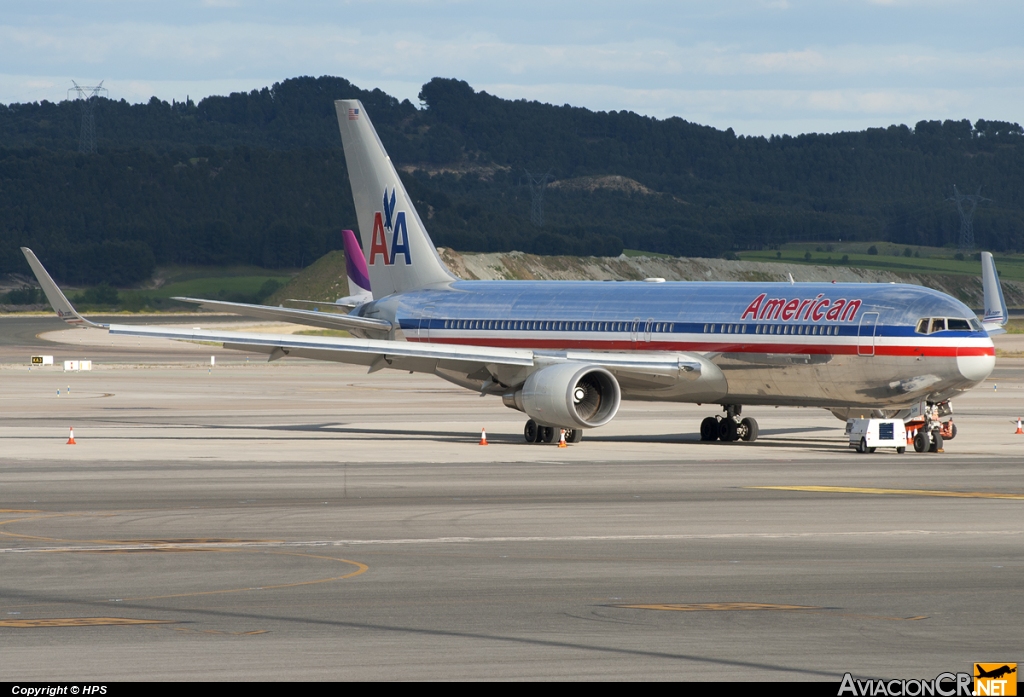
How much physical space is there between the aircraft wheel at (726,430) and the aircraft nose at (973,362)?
22.6 feet

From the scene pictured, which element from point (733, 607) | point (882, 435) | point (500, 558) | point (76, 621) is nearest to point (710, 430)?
point (882, 435)

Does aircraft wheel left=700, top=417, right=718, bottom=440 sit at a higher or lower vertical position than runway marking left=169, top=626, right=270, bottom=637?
lower

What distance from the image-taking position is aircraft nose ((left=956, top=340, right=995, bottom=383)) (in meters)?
35.1

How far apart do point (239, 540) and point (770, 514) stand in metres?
8.31

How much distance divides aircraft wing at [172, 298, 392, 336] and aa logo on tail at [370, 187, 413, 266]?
91.8 inches

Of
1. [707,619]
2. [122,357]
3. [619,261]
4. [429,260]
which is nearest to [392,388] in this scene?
[429,260]

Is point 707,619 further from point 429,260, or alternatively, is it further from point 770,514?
point 429,260

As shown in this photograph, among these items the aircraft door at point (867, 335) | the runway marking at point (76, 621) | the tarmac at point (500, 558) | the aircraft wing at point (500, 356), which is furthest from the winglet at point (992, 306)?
the runway marking at point (76, 621)

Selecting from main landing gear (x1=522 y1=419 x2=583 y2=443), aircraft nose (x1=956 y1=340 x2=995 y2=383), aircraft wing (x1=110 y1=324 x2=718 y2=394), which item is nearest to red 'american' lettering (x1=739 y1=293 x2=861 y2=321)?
aircraft wing (x1=110 y1=324 x2=718 y2=394)

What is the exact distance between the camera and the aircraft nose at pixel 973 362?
1383 inches

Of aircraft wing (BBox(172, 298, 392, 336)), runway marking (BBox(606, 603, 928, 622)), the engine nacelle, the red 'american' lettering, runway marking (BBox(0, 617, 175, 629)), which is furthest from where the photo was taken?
aircraft wing (BBox(172, 298, 392, 336))

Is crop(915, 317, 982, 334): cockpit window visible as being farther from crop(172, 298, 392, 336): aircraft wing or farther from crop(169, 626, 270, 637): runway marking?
crop(169, 626, 270, 637): runway marking

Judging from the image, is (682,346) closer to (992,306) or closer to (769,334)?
(769,334)

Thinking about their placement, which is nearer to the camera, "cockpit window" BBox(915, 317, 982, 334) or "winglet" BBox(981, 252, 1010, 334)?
"cockpit window" BBox(915, 317, 982, 334)
